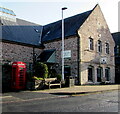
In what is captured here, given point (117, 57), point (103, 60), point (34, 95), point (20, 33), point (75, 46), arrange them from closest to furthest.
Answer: point (34, 95), point (75, 46), point (20, 33), point (103, 60), point (117, 57)

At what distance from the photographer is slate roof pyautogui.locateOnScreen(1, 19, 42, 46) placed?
21153 millimetres

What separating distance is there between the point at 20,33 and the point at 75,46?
7.86 meters

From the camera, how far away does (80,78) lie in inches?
803

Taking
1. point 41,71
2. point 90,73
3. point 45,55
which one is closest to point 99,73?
point 90,73

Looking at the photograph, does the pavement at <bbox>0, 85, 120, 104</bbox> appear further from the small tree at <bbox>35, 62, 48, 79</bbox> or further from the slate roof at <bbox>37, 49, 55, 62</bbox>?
the slate roof at <bbox>37, 49, 55, 62</bbox>

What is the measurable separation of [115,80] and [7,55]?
17818mm

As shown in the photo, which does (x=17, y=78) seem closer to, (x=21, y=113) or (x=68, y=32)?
(x=21, y=113)

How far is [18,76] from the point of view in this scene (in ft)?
48.7

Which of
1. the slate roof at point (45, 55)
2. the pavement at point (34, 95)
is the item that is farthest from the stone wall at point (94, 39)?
the pavement at point (34, 95)

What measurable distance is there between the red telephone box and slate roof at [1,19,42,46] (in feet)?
20.4

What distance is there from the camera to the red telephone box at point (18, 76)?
14828 millimetres

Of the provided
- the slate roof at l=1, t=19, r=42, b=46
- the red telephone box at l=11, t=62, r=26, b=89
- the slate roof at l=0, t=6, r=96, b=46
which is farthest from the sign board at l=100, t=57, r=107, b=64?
the red telephone box at l=11, t=62, r=26, b=89

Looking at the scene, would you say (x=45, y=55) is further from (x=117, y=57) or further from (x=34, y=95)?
(x=117, y=57)

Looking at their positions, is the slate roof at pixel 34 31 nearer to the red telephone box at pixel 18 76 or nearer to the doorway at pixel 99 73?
the red telephone box at pixel 18 76
